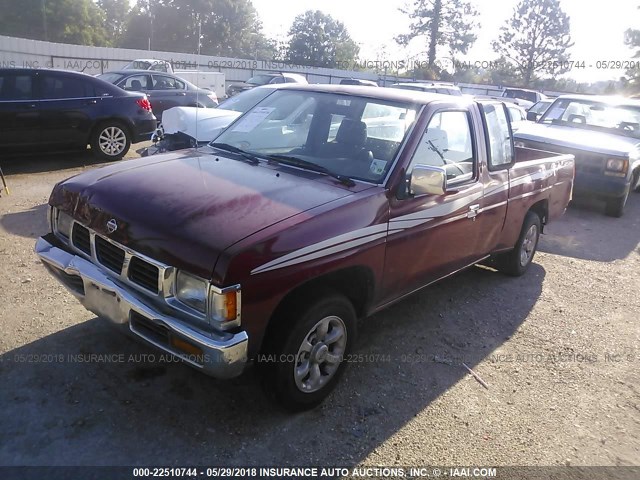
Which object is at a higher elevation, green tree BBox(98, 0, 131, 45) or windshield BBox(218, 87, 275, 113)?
green tree BBox(98, 0, 131, 45)

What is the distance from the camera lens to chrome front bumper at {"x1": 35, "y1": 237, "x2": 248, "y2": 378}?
8.62 ft

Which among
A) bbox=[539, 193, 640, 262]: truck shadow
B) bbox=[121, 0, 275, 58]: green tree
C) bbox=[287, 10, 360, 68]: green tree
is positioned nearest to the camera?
bbox=[539, 193, 640, 262]: truck shadow

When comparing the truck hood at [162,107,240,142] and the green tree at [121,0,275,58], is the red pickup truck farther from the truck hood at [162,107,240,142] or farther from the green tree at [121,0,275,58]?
the green tree at [121,0,275,58]

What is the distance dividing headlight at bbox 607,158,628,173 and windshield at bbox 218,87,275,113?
5.57 meters

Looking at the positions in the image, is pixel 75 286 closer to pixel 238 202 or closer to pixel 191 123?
pixel 238 202

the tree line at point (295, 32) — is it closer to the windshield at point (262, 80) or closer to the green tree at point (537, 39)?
the green tree at point (537, 39)

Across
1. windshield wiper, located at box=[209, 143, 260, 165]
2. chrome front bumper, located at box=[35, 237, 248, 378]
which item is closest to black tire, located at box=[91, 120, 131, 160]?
windshield wiper, located at box=[209, 143, 260, 165]

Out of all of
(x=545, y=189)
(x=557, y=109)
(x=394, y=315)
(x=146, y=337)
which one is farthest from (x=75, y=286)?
(x=557, y=109)

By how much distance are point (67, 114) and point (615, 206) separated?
30.6ft

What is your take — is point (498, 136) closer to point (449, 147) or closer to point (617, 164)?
point (449, 147)

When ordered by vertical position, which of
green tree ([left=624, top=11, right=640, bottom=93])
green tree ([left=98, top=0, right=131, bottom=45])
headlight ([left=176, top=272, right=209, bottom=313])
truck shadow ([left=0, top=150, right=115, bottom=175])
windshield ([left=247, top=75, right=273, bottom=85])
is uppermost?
green tree ([left=98, top=0, right=131, bottom=45])

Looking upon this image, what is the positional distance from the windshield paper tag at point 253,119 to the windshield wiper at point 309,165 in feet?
1.82

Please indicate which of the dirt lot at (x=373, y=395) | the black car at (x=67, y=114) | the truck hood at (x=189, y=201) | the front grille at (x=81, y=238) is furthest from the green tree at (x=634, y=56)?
the front grille at (x=81, y=238)

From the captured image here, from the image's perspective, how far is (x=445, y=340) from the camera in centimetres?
437
